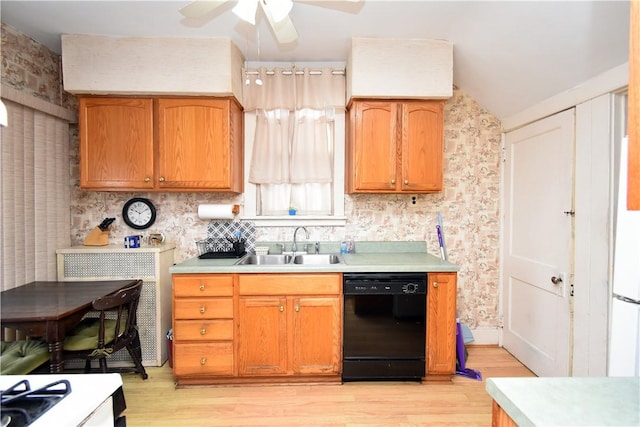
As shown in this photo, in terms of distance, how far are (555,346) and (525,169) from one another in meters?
1.41

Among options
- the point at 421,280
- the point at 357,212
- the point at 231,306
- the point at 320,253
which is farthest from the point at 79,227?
the point at 421,280

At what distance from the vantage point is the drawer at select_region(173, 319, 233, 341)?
2299 mm

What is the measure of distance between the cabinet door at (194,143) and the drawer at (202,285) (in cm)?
75

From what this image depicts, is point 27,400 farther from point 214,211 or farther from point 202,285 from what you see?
point 214,211

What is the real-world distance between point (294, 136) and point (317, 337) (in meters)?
1.74

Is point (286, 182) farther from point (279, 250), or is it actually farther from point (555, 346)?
point (555, 346)

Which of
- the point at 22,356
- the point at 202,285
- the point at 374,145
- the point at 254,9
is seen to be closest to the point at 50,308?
the point at 22,356

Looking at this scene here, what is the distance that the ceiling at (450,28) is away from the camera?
1.84m

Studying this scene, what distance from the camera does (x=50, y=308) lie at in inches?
73.9

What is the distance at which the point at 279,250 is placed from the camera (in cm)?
290

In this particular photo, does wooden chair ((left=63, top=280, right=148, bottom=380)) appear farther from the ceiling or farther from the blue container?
the ceiling

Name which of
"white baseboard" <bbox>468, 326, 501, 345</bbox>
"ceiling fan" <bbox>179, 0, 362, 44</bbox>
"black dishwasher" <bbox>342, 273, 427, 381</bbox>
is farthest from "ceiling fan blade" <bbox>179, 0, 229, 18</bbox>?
"white baseboard" <bbox>468, 326, 501, 345</bbox>

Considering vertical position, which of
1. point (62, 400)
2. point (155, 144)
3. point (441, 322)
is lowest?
point (441, 322)

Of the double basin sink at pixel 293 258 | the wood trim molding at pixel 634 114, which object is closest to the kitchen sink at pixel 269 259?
the double basin sink at pixel 293 258
